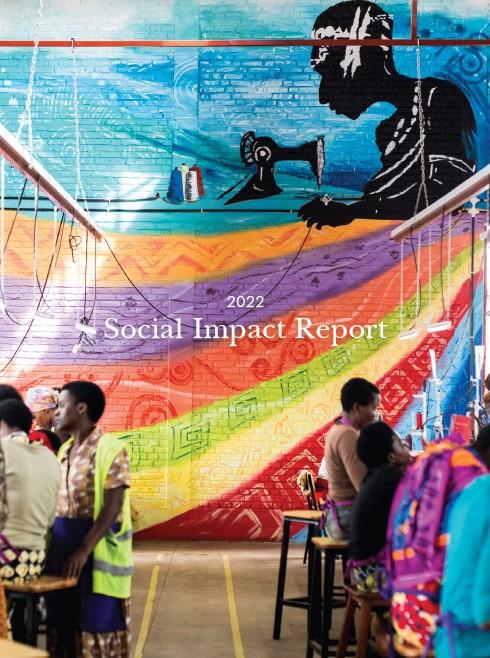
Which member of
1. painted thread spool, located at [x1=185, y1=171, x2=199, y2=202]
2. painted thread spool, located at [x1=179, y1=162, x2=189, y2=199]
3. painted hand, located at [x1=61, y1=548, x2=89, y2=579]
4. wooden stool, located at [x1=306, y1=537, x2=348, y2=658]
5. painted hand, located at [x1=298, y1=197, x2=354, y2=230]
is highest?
painted thread spool, located at [x1=179, y1=162, x2=189, y2=199]

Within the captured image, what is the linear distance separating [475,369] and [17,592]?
6.64m

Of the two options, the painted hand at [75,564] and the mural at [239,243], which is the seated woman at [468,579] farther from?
the mural at [239,243]

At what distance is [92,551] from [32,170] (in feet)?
9.87

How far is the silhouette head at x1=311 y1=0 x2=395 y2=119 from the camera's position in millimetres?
10406

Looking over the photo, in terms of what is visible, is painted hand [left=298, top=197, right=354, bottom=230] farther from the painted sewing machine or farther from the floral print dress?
the floral print dress

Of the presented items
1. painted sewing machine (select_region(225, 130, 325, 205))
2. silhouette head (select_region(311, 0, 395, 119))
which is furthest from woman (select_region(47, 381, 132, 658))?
silhouette head (select_region(311, 0, 395, 119))

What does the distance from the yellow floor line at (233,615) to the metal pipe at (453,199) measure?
3.29 meters

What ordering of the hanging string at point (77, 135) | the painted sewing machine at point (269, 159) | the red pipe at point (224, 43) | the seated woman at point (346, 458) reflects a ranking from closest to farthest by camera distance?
1. the seated woman at point (346, 458)
2. the red pipe at point (224, 43)
3. the hanging string at point (77, 135)
4. the painted sewing machine at point (269, 159)

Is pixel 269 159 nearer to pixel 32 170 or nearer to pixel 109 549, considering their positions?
pixel 32 170

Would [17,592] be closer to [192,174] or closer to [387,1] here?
[192,174]

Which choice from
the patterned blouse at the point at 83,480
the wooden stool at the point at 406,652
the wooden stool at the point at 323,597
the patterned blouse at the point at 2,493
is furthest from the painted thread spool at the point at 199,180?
the wooden stool at the point at 406,652

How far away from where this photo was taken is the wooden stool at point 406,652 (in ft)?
11.7

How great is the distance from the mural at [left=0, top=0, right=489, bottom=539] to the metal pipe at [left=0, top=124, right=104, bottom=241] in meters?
2.01

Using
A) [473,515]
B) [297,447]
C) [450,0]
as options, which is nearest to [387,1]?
[450,0]
